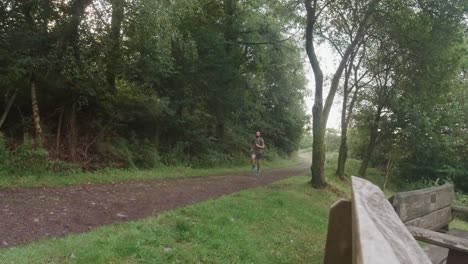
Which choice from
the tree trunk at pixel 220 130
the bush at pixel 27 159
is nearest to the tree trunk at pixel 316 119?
the bush at pixel 27 159

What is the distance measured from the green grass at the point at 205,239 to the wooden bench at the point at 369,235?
9.57 ft

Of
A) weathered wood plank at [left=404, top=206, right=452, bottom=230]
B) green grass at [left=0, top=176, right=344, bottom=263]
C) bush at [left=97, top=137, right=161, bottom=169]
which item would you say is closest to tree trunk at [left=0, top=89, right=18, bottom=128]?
bush at [left=97, top=137, right=161, bottom=169]

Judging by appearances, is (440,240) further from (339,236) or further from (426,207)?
(339,236)

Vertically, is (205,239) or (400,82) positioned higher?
(400,82)

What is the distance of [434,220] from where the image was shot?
448 centimetres

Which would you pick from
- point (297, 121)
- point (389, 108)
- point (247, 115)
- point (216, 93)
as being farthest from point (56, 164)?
point (297, 121)

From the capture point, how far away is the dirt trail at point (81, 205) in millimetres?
6371

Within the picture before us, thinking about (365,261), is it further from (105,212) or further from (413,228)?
(105,212)

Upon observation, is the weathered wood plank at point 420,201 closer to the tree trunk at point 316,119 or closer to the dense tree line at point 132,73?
the tree trunk at point 316,119

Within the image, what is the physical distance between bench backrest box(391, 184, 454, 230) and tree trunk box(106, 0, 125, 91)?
10.1m

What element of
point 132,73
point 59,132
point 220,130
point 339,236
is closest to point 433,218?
point 339,236

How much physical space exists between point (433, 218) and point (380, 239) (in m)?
3.57

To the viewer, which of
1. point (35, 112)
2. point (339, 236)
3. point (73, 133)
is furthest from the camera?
point (73, 133)

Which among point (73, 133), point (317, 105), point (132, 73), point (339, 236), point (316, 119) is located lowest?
point (339, 236)
